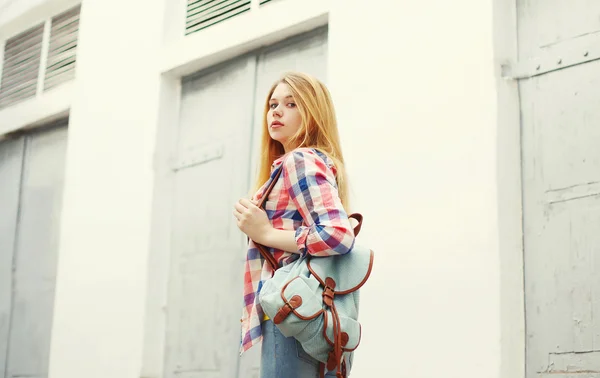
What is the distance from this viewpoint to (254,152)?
5965 mm

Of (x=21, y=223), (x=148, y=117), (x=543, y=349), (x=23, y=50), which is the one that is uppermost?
(x=23, y=50)

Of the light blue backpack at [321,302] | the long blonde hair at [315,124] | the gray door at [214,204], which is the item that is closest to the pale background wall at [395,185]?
the gray door at [214,204]

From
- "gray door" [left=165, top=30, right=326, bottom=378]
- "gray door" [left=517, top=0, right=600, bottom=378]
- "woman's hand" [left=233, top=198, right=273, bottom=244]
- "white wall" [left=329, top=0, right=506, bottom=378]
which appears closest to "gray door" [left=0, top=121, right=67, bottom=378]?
"gray door" [left=165, top=30, right=326, bottom=378]

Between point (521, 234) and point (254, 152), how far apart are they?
2.03 metres

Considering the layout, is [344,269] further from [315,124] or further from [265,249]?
[315,124]

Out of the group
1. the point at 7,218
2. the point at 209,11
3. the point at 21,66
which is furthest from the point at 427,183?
the point at 21,66

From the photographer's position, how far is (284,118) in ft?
10.4

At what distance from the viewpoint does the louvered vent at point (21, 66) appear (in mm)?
8180

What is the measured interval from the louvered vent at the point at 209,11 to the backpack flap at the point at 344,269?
3.57 meters

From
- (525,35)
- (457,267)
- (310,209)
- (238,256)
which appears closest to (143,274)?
(238,256)

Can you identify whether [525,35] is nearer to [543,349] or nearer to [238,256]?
[543,349]

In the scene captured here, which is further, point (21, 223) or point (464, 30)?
point (21, 223)

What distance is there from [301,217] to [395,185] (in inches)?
72.6

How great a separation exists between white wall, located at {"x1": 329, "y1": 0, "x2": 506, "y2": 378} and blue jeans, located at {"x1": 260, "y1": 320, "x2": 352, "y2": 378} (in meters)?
1.62
